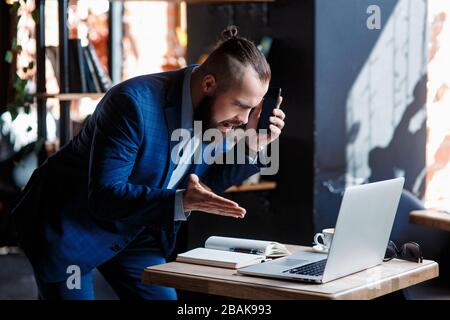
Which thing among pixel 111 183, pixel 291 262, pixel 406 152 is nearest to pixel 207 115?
pixel 111 183

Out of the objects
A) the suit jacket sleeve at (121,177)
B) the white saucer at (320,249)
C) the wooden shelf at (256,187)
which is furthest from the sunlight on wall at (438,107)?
the suit jacket sleeve at (121,177)

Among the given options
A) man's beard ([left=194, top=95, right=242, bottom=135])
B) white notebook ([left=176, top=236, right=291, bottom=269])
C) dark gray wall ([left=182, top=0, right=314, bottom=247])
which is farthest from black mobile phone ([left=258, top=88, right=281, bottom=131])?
dark gray wall ([left=182, top=0, right=314, bottom=247])

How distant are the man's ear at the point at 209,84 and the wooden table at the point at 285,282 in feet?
1.76

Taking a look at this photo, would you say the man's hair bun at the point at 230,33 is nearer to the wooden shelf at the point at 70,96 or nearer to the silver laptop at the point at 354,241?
the silver laptop at the point at 354,241

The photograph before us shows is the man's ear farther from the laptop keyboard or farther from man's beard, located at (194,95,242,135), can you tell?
the laptop keyboard

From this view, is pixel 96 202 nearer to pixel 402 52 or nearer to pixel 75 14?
pixel 402 52

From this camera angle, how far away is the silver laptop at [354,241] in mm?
2098

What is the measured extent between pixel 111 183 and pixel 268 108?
0.58m

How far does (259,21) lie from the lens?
4.27 meters

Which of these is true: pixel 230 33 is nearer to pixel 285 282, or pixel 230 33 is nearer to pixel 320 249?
pixel 320 249

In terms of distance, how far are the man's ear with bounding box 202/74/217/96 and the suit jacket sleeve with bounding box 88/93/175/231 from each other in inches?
9.4

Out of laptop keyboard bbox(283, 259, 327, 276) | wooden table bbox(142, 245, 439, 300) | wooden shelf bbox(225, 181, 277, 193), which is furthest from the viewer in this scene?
wooden shelf bbox(225, 181, 277, 193)

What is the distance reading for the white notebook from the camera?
2375 mm

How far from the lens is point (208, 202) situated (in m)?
2.18
